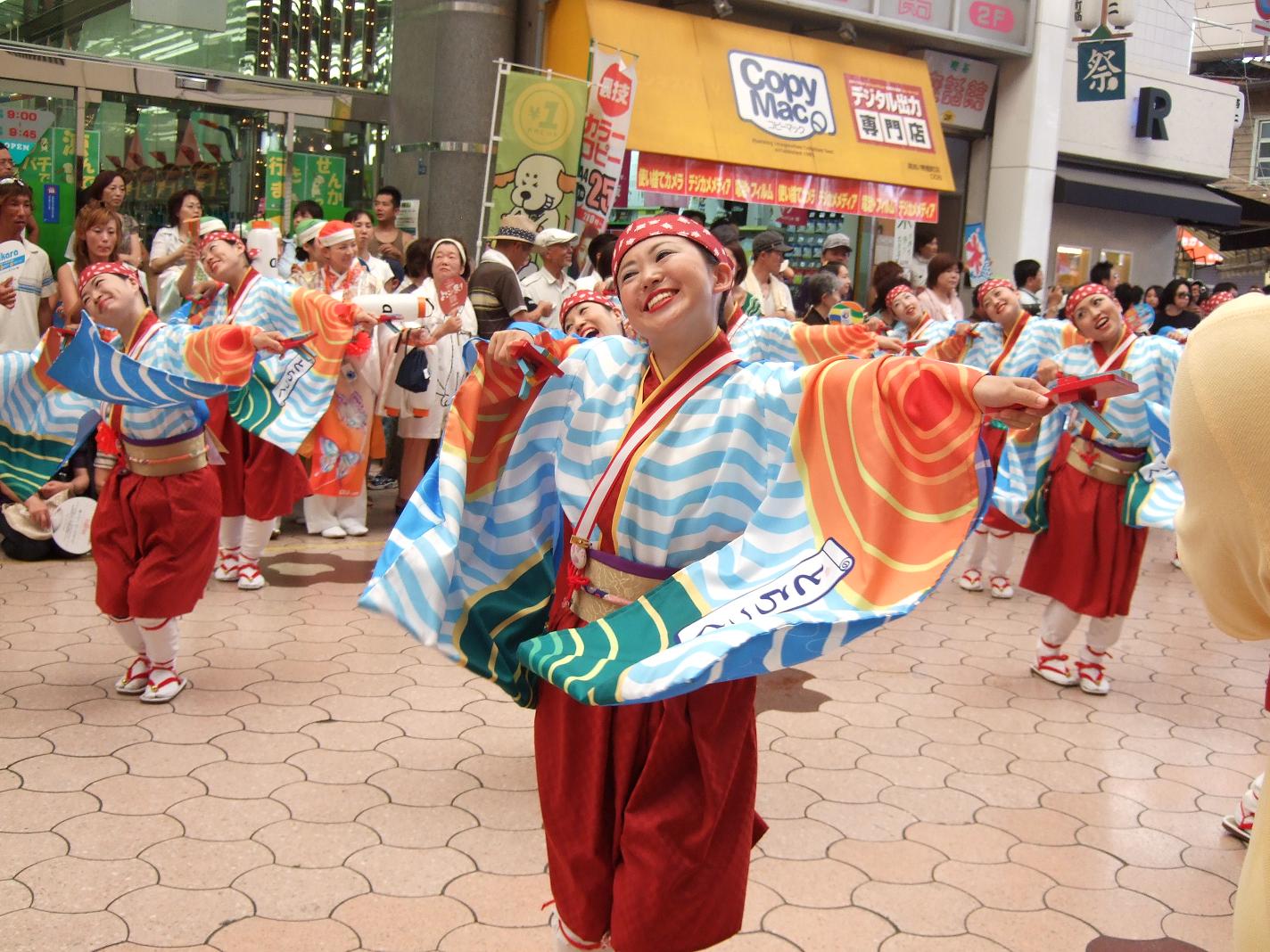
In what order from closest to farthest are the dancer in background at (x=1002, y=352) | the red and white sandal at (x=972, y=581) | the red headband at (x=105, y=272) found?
the red headband at (x=105, y=272), the dancer in background at (x=1002, y=352), the red and white sandal at (x=972, y=581)

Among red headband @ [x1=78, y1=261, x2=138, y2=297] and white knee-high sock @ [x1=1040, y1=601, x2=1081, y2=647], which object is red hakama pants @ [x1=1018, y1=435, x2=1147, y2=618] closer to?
white knee-high sock @ [x1=1040, y1=601, x2=1081, y2=647]

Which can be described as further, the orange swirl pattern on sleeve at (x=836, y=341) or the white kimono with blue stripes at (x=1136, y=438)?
the white kimono with blue stripes at (x=1136, y=438)

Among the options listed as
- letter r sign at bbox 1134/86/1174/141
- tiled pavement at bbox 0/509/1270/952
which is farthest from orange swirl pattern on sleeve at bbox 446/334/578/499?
letter r sign at bbox 1134/86/1174/141

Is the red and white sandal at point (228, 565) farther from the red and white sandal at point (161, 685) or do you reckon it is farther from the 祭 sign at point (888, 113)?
the 祭 sign at point (888, 113)

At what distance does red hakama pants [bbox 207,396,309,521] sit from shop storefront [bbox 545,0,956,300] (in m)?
4.98

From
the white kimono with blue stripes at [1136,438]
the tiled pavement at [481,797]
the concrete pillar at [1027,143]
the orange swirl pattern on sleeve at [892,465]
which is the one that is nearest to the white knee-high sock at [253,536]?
the tiled pavement at [481,797]

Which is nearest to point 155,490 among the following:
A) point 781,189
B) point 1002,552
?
point 1002,552

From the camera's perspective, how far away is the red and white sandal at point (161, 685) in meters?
4.34

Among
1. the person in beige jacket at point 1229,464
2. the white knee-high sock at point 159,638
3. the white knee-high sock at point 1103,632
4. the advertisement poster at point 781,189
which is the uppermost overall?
the advertisement poster at point 781,189

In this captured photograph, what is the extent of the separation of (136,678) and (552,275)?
3662 mm

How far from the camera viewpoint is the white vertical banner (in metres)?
9.30

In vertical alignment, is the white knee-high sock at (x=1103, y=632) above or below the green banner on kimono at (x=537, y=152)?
below

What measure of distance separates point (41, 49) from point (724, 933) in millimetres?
8248

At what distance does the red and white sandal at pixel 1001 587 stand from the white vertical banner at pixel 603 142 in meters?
4.03
